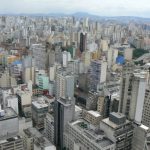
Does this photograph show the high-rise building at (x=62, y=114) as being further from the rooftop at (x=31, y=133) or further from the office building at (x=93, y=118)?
the office building at (x=93, y=118)

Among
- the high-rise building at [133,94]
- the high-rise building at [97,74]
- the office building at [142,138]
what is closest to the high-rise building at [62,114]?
the high-rise building at [133,94]

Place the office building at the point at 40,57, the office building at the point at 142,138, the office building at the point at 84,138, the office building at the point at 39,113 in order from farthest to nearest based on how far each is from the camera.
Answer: the office building at the point at 40,57 < the office building at the point at 39,113 < the office building at the point at 84,138 < the office building at the point at 142,138

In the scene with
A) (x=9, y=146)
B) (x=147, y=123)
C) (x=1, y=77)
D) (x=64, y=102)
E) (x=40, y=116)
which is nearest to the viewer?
(x=9, y=146)

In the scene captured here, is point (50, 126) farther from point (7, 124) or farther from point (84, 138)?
point (84, 138)

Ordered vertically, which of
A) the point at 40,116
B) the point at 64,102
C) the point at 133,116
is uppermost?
the point at 64,102

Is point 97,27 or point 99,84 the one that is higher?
point 97,27

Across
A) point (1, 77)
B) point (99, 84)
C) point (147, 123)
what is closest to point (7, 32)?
point (1, 77)

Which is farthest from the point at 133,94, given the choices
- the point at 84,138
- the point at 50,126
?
the point at 50,126

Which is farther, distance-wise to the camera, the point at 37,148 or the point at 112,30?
the point at 112,30

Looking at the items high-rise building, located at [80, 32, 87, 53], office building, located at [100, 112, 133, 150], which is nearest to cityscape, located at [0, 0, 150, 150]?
office building, located at [100, 112, 133, 150]

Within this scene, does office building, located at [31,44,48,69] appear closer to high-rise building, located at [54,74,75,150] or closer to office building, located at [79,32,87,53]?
office building, located at [79,32,87,53]

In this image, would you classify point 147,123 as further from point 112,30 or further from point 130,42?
point 112,30
